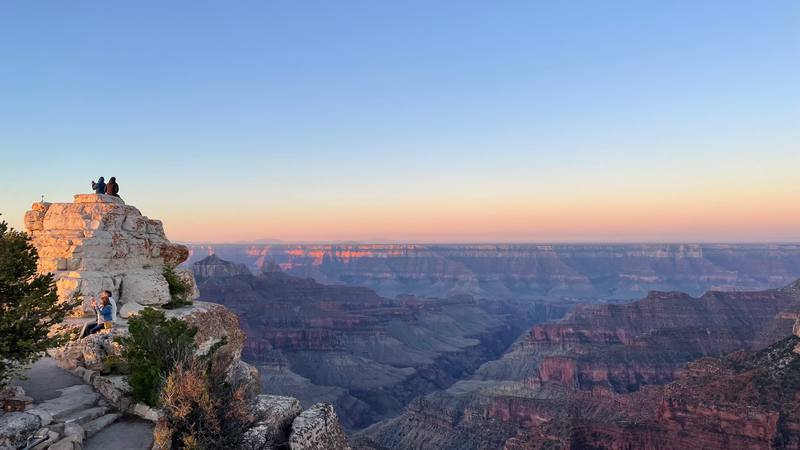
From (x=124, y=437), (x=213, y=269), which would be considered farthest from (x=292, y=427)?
(x=213, y=269)

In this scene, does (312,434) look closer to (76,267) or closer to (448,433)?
(76,267)

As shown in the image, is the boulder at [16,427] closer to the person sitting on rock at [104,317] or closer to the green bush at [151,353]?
the green bush at [151,353]

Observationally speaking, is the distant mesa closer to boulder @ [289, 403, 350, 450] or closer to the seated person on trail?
the seated person on trail

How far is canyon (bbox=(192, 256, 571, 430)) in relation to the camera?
108 meters

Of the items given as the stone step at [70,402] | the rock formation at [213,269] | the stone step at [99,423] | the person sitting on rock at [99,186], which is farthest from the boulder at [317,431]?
the rock formation at [213,269]

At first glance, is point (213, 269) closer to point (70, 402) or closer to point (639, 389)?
point (639, 389)

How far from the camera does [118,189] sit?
17.5 metres

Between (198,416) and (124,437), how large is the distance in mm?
2437

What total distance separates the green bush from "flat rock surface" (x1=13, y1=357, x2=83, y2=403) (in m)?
2.12

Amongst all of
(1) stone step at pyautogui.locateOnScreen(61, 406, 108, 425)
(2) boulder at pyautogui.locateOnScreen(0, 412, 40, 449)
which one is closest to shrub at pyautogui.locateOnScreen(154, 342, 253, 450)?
(2) boulder at pyautogui.locateOnScreen(0, 412, 40, 449)

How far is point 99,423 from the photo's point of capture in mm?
9688

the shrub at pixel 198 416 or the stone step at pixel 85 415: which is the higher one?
the shrub at pixel 198 416

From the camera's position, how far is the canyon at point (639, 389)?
1833 inches

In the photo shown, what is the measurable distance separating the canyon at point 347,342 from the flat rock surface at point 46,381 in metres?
86.1
